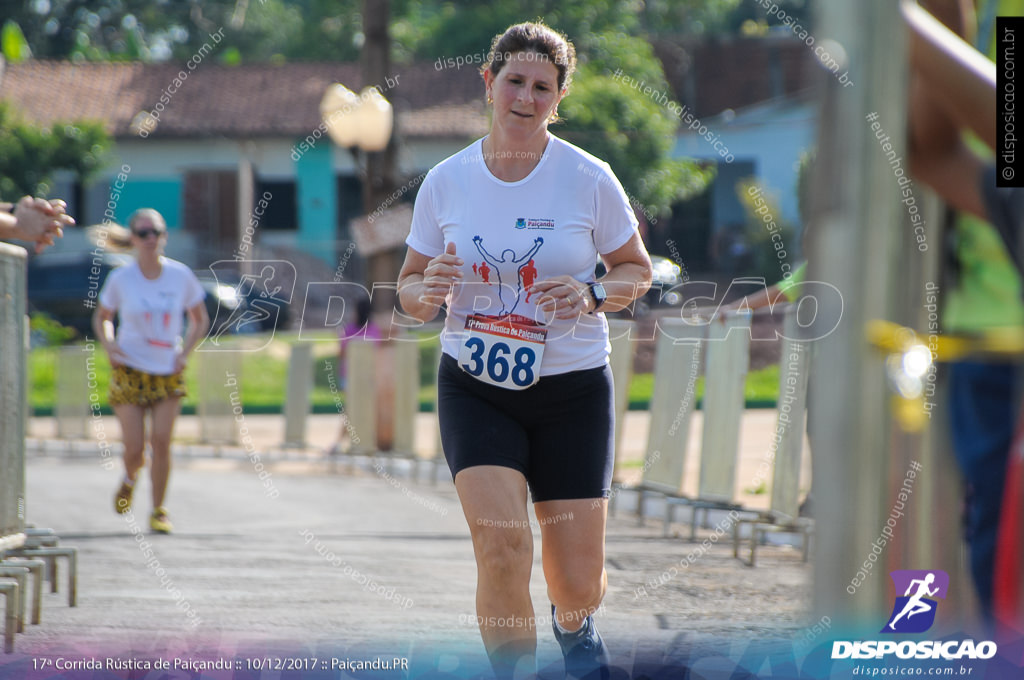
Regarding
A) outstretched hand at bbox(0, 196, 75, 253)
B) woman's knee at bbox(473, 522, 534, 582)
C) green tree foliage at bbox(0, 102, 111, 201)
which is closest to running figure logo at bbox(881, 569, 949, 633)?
woman's knee at bbox(473, 522, 534, 582)

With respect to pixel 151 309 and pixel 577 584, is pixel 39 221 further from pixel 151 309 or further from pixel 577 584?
pixel 151 309

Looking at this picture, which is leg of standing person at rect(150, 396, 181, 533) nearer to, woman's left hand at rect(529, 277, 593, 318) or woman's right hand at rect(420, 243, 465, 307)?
woman's right hand at rect(420, 243, 465, 307)

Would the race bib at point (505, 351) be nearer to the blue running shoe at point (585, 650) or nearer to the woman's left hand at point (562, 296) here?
the woman's left hand at point (562, 296)

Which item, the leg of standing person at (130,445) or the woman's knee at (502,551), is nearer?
the woman's knee at (502,551)

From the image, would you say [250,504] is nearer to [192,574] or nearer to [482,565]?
[192,574]

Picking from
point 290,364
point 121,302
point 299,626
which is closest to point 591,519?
point 299,626

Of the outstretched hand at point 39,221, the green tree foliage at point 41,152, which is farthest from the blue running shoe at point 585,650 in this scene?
the green tree foliage at point 41,152

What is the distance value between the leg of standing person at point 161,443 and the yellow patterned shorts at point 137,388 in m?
0.05

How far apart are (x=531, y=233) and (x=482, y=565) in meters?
0.89

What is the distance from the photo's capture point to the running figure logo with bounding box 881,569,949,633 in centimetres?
227

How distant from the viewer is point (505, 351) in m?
3.52

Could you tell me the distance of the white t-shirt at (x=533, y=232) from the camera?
3559 millimetres

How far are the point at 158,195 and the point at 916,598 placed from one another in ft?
87.6

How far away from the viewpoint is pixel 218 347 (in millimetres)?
11602
